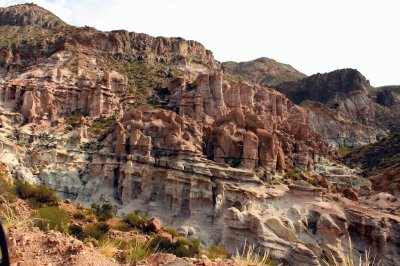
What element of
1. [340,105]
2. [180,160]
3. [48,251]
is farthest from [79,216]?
[340,105]

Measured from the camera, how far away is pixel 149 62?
7006 centimetres

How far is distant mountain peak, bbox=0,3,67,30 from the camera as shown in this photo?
89938 millimetres

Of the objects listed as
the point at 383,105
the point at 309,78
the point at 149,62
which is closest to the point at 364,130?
the point at 383,105

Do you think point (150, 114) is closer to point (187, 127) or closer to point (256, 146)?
point (187, 127)

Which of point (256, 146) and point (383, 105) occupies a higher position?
point (383, 105)

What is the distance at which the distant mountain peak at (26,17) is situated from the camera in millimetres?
89938

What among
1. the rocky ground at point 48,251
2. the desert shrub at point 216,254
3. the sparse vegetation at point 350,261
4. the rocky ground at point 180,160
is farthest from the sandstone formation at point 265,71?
the rocky ground at point 48,251

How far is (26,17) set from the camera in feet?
297

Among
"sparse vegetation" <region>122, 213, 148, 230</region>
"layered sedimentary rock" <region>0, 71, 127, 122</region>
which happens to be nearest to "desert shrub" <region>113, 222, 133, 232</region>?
"sparse vegetation" <region>122, 213, 148, 230</region>

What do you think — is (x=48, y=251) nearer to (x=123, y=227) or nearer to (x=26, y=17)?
(x=123, y=227)

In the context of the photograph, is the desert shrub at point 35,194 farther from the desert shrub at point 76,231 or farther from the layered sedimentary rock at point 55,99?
the layered sedimentary rock at point 55,99

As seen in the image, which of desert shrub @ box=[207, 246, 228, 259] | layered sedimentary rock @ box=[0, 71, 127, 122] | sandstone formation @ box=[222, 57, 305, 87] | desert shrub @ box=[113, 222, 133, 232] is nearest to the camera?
desert shrub @ box=[207, 246, 228, 259]

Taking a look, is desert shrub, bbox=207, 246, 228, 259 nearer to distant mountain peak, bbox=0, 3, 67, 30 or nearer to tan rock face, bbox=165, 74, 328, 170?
tan rock face, bbox=165, 74, 328, 170

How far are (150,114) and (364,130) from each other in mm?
61886
